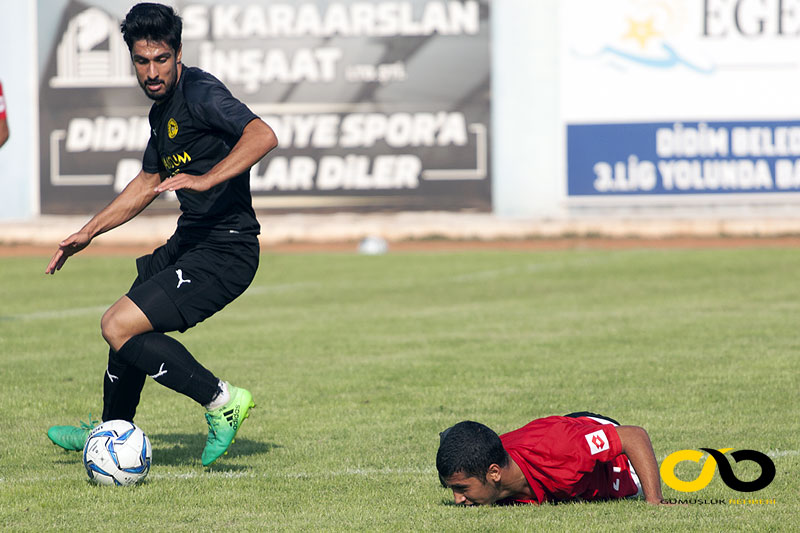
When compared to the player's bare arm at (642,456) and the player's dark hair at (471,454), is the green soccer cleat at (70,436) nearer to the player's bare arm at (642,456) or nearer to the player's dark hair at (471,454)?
the player's dark hair at (471,454)

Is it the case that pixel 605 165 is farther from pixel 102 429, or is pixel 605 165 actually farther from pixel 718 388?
pixel 102 429

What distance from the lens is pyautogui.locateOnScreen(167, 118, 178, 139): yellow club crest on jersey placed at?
5.68 m

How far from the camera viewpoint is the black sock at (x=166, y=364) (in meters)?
5.55

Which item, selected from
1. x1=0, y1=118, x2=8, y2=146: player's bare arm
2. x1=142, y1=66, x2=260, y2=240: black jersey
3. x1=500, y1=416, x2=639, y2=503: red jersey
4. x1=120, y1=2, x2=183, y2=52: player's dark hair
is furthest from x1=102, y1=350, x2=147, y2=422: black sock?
x1=0, y1=118, x2=8, y2=146: player's bare arm

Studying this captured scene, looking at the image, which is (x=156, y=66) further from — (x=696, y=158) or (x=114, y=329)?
(x=696, y=158)

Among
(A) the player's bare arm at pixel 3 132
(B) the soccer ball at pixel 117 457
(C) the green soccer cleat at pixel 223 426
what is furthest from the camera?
(A) the player's bare arm at pixel 3 132

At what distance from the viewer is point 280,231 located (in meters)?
26.0

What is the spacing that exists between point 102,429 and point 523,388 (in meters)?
3.43

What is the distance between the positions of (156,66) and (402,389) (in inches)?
138

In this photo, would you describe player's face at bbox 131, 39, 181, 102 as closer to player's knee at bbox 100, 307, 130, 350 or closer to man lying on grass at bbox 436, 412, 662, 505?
player's knee at bbox 100, 307, 130, 350

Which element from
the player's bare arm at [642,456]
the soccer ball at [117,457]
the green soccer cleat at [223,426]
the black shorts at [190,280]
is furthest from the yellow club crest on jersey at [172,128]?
the player's bare arm at [642,456]

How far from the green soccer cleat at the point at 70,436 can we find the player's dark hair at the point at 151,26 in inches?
81.1

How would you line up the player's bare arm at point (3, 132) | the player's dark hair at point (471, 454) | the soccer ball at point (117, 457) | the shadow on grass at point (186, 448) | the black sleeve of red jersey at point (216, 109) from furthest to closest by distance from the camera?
the player's bare arm at point (3, 132) < the shadow on grass at point (186, 448) < the black sleeve of red jersey at point (216, 109) < the soccer ball at point (117, 457) < the player's dark hair at point (471, 454)

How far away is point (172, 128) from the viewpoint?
5695 mm
